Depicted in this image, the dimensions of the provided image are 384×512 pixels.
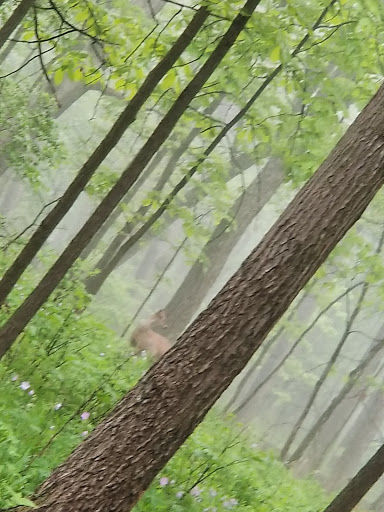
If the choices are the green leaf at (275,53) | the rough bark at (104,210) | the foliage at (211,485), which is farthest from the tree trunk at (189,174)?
the foliage at (211,485)

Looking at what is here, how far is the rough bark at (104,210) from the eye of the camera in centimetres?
427

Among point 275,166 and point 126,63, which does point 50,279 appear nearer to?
point 126,63

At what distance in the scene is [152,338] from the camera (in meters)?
11.6

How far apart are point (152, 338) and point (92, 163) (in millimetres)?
7595

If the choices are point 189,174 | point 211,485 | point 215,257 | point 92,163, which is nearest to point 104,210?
point 92,163

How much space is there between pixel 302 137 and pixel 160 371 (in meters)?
3.12

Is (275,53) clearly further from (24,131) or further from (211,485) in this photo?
(24,131)

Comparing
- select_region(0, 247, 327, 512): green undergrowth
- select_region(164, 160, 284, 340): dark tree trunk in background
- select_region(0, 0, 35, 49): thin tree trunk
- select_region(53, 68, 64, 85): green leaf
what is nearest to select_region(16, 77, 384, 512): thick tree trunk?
select_region(0, 247, 327, 512): green undergrowth

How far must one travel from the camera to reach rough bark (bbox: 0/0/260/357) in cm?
427

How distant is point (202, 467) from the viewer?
5.23 m

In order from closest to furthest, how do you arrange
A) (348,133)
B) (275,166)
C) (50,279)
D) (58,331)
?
1. (348,133)
2. (50,279)
3. (58,331)
4. (275,166)

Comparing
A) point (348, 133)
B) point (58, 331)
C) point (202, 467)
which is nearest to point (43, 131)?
point (58, 331)

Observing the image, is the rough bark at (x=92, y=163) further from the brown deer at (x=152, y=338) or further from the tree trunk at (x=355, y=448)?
the tree trunk at (x=355, y=448)

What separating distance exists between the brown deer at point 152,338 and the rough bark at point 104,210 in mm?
6931
